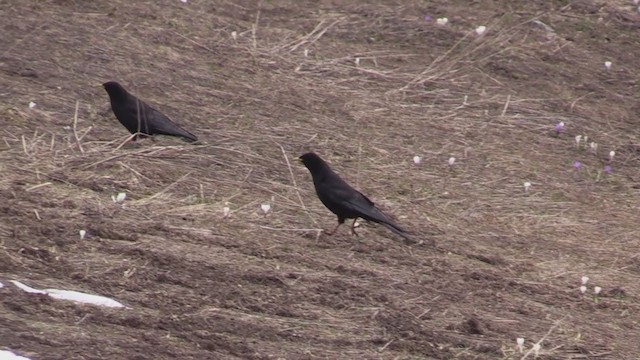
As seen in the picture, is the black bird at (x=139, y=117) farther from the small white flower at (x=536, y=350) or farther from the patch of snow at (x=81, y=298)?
the small white flower at (x=536, y=350)

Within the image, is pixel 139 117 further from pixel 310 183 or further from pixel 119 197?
pixel 119 197

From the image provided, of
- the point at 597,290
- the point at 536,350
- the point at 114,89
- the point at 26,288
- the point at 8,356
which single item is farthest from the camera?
the point at 114,89

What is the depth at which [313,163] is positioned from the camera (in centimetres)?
845

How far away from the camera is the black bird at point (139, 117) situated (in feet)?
29.7

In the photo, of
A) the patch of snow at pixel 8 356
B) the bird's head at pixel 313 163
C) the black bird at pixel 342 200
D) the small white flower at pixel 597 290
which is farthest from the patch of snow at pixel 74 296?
the small white flower at pixel 597 290

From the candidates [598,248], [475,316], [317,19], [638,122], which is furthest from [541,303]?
[317,19]

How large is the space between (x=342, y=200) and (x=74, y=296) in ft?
7.64

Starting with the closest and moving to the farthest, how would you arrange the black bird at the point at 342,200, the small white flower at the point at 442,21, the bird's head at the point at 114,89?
the black bird at the point at 342,200 < the bird's head at the point at 114,89 < the small white flower at the point at 442,21

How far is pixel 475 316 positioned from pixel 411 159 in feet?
9.71

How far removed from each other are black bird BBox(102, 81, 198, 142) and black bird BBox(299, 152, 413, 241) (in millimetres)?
1195

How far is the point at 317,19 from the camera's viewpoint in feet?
40.4

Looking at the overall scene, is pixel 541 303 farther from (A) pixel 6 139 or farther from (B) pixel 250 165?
(A) pixel 6 139

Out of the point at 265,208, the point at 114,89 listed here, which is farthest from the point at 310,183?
the point at 114,89

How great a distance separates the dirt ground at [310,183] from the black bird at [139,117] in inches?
6.3
